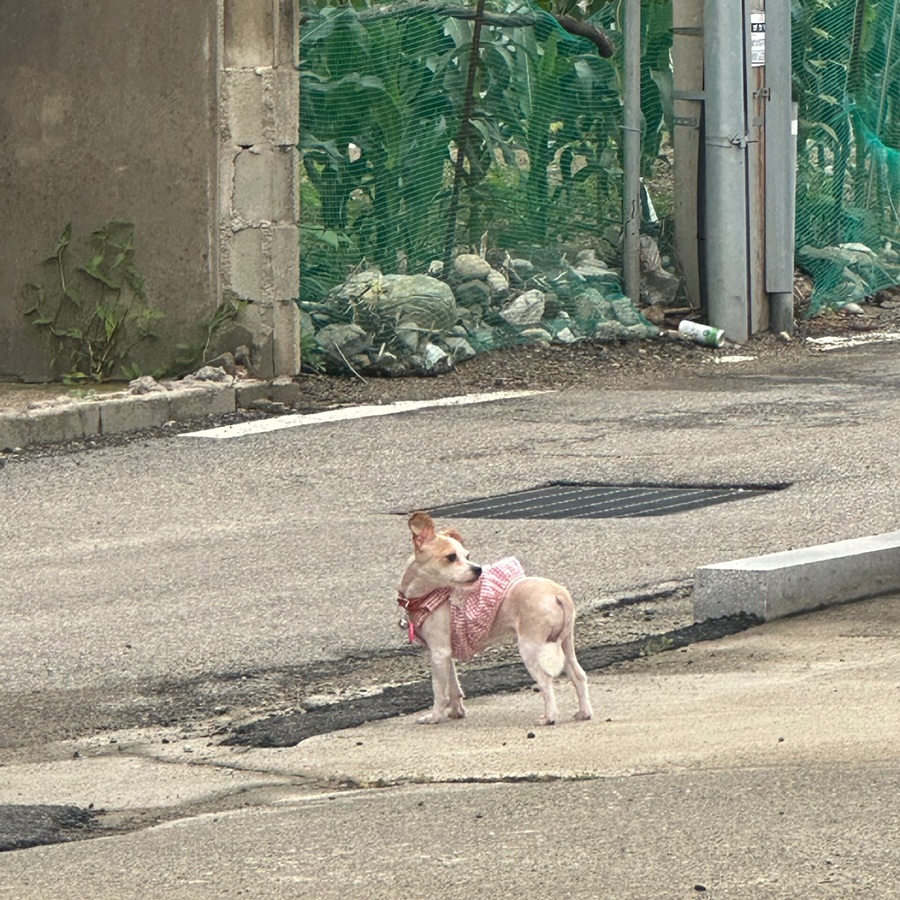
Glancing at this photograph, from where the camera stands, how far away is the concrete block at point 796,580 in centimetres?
629

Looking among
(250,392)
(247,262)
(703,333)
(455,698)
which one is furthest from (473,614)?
(703,333)

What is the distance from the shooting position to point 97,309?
12242 mm

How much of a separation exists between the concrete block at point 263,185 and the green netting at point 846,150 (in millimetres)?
5265

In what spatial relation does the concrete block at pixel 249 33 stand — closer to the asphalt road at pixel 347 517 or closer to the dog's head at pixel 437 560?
the asphalt road at pixel 347 517

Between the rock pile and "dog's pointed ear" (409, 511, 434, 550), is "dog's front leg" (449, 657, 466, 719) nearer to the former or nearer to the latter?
"dog's pointed ear" (409, 511, 434, 550)

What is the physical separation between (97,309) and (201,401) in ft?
4.20

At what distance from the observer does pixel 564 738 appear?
5.02 meters

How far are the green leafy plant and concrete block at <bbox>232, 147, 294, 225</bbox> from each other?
74cm

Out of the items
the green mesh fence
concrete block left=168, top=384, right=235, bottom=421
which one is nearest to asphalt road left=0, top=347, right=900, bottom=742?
concrete block left=168, top=384, right=235, bottom=421

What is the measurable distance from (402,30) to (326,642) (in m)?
7.76

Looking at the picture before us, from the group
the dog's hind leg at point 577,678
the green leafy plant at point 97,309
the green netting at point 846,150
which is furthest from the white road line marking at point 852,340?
the dog's hind leg at point 577,678

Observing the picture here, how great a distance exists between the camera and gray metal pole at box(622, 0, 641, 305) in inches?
559

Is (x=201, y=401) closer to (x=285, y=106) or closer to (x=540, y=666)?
(x=285, y=106)

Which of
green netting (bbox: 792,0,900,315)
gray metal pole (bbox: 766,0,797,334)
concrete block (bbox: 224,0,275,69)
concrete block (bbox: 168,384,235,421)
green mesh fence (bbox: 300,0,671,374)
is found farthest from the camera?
green netting (bbox: 792,0,900,315)
